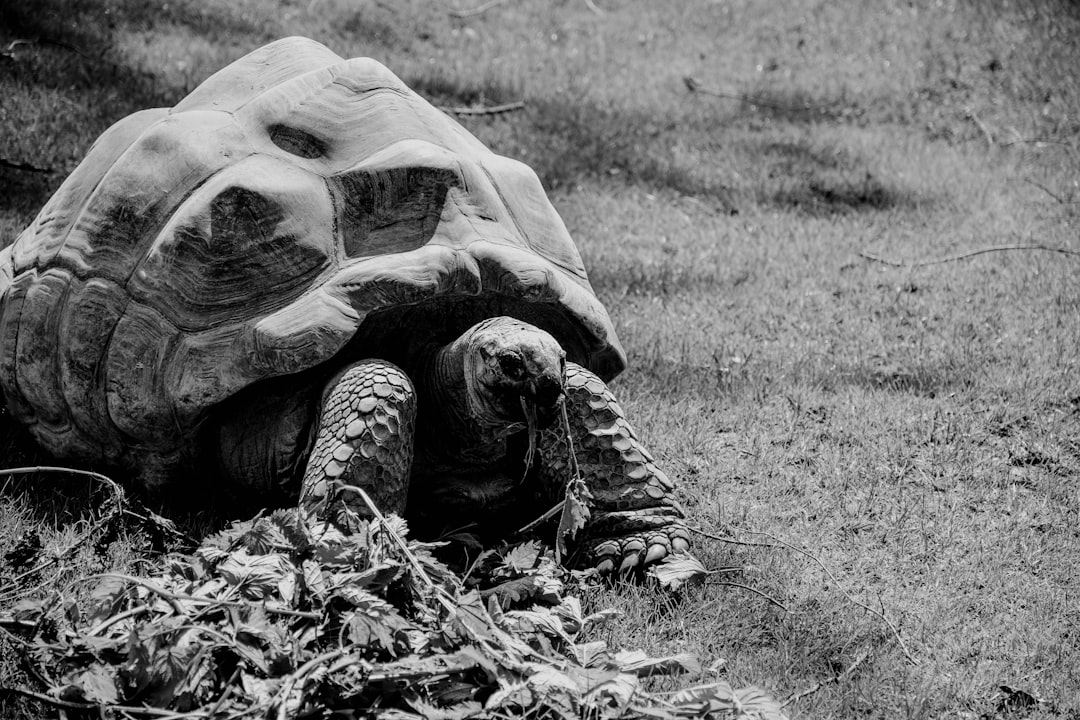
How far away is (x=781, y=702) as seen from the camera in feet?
9.28

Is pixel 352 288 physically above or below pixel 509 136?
above

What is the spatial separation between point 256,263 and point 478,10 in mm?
6071

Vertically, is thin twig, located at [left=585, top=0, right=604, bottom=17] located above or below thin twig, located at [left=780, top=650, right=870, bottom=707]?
→ above

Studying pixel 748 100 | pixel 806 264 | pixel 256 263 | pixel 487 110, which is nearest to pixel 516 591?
pixel 256 263

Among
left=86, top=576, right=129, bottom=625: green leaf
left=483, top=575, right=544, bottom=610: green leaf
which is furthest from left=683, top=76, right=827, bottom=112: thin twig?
left=86, top=576, right=129, bottom=625: green leaf

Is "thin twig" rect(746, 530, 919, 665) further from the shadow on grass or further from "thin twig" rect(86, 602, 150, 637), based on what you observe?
the shadow on grass

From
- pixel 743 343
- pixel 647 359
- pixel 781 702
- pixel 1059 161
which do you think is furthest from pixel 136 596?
pixel 1059 161

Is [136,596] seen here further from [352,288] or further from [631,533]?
[631,533]

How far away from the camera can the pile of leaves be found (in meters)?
2.40

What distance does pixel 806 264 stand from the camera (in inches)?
231

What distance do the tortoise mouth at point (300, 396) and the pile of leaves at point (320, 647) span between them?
0.50 metres

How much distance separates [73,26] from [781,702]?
20.5ft

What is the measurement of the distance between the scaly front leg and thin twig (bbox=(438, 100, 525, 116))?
3929mm

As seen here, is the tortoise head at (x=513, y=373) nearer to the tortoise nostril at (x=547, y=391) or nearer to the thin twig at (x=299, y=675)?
the tortoise nostril at (x=547, y=391)
